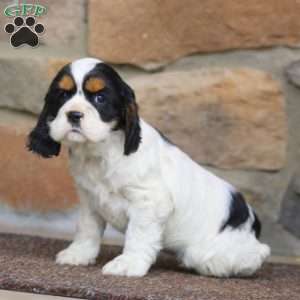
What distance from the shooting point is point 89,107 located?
257cm

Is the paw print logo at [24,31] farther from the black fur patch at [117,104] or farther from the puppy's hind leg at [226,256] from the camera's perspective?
the puppy's hind leg at [226,256]

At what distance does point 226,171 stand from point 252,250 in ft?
1.69

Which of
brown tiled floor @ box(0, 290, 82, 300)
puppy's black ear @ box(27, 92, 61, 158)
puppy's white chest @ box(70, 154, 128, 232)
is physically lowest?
brown tiled floor @ box(0, 290, 82, 300)

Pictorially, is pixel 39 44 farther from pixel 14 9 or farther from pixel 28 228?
pixel 28 228

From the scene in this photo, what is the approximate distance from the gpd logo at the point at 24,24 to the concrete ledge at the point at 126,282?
0.78 m

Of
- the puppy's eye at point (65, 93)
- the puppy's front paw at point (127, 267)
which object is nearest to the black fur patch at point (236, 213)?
the puppy's front paw at point (127, 267)

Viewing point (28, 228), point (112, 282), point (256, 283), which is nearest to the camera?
point (112, 282)

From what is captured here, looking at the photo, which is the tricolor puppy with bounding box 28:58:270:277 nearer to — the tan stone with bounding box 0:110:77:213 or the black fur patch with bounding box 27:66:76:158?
the black fur patch with bounding box 27:66:76:158

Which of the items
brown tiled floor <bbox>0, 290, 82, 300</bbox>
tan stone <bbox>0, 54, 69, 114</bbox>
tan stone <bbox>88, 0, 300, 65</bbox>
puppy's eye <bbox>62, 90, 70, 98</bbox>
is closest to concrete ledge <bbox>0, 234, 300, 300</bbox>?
brown tiled floor <bbox>0, 290, 82, 300</bbox>

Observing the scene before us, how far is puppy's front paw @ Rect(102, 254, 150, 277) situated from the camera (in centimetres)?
266

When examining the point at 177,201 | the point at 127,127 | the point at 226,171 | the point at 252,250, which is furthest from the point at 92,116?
the point at 226,171

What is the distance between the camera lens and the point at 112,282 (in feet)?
8.28

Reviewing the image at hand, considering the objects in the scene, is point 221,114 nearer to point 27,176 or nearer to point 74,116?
point 27,176

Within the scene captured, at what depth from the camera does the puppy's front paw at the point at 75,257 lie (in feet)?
9.14
